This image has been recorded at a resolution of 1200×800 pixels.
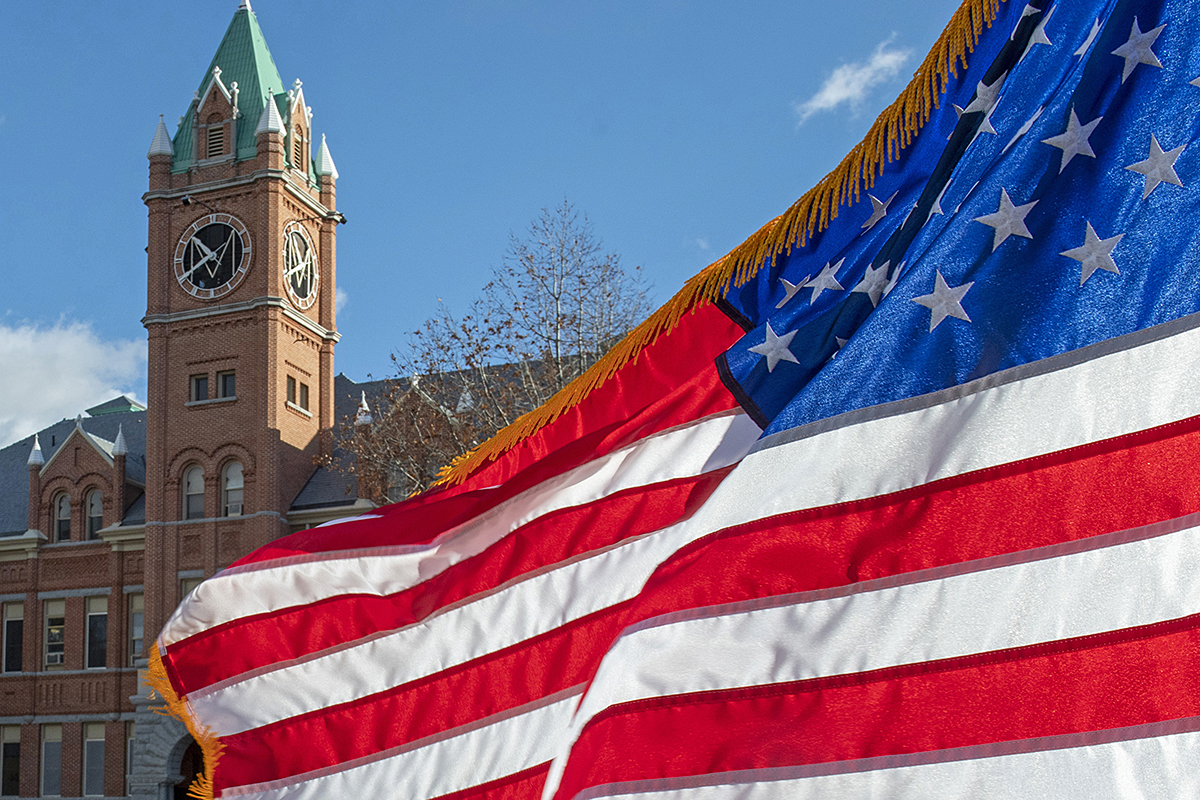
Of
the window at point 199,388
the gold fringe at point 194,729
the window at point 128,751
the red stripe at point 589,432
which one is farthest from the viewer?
the window at point 199,388

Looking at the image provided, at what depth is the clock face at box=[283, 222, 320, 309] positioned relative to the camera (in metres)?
32.9

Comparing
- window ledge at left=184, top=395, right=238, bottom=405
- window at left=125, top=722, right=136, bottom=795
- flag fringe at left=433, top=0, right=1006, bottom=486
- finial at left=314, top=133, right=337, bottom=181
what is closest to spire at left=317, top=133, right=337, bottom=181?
finial at left=314, top=133, right=337, bottom=181

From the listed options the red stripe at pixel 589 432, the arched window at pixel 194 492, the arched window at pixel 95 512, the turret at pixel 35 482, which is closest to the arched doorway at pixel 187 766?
the arched window at pixel 194 492

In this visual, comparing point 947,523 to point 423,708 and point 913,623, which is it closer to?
point 913,623

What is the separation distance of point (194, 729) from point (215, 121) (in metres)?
32.5

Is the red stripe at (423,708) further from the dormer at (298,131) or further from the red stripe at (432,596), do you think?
the dormer at (298,131)

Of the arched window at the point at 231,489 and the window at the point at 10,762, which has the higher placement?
Result: the arched window at the point at 231,489

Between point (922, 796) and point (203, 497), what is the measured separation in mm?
31343

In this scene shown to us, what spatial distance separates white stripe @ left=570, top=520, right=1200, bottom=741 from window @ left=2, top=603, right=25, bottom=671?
114ft

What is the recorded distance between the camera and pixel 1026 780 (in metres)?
2.05

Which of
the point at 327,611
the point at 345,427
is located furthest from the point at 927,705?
the point at 345,427

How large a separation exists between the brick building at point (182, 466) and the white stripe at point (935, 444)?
28.3 metres

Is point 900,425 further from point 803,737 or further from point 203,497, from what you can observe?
point 203,497

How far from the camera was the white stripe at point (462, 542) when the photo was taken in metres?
3.71
